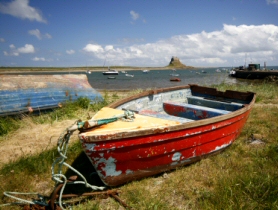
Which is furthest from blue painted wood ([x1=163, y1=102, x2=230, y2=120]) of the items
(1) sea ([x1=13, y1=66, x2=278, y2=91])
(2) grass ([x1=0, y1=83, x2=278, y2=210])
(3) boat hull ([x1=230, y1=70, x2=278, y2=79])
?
(3) boat hull ([x1=230, y1=70, x2=278, y2=79])

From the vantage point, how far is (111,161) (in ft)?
9.20

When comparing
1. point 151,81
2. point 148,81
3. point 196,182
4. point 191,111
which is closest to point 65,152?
point 196,182

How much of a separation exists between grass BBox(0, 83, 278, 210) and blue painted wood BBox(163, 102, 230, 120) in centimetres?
91

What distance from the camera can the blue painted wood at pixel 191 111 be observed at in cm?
493

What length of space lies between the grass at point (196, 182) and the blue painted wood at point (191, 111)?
3.00ft

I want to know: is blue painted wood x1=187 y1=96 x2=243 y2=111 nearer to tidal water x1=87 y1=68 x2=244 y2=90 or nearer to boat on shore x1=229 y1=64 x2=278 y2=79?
tidal water x1=87 y1=68 x2=244 y2=90

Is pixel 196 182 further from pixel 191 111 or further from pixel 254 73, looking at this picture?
pixel 254 73

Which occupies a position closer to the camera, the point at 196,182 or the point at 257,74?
the point at 196,182

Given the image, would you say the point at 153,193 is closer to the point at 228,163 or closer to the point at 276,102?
the point at 228,163

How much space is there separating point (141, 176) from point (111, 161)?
741 millimetres

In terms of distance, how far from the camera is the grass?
277 centimetres

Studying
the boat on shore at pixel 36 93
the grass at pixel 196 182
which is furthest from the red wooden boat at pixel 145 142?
the boat on shore at pixel 36 93

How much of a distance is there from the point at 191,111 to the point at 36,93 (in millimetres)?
6318

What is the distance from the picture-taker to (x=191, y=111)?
17.4ft
